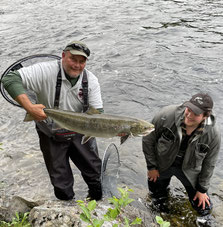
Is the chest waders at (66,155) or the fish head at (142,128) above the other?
the fish head at (142,128)

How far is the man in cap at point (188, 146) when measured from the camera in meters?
4.38

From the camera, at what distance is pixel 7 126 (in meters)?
8.52

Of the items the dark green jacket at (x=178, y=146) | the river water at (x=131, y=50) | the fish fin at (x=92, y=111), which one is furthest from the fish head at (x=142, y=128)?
the river water at (x=131, y=50)

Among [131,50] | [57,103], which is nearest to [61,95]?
[57,103]

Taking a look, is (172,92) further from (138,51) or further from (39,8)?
(39,8)

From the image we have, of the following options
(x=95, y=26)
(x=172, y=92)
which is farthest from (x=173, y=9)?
(x=172, y=92)

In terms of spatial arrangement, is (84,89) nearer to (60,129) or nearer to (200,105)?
(60,129)

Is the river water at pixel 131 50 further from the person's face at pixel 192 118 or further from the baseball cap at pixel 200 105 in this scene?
the baseball cap at pixel 200 105

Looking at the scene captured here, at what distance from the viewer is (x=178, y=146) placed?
470cm

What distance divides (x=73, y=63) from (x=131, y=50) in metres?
9.96

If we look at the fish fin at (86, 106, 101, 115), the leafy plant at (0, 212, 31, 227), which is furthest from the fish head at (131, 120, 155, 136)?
the leafy plant at (0, 212, 31, 227)

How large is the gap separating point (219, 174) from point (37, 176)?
14.1 ft

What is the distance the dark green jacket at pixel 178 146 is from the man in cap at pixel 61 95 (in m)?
1.05

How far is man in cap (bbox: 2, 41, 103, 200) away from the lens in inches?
160
